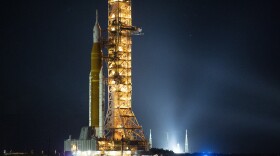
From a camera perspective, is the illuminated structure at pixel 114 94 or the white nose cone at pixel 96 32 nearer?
the illuminated structure at pixel 114 94

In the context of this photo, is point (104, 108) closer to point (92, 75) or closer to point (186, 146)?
point (92, 75)

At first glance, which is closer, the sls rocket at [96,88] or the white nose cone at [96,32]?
the sls rocket at [96,88]

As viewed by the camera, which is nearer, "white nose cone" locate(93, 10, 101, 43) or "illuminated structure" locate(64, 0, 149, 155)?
"illuminated structure" locate(64, 0, 149, 155)

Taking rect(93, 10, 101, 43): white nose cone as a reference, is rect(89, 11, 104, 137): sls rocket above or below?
below

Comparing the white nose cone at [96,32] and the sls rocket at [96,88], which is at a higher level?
the white nose cone at [96,32]

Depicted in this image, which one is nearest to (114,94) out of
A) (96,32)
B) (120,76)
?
(120,76)

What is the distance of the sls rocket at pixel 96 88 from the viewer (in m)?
87.2

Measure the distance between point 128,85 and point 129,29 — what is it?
28.6 feet

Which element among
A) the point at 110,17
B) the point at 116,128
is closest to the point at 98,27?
the point at 110,17

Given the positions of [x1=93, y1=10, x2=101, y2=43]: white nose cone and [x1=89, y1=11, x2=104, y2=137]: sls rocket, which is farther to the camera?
[x1=93, y1=10, x2=101, y2=43]: white nose cone

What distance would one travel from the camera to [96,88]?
8856 centimetres

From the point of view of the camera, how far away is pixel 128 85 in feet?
299

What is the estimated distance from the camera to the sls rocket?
8719cm

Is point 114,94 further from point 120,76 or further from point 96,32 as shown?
point 96,32
